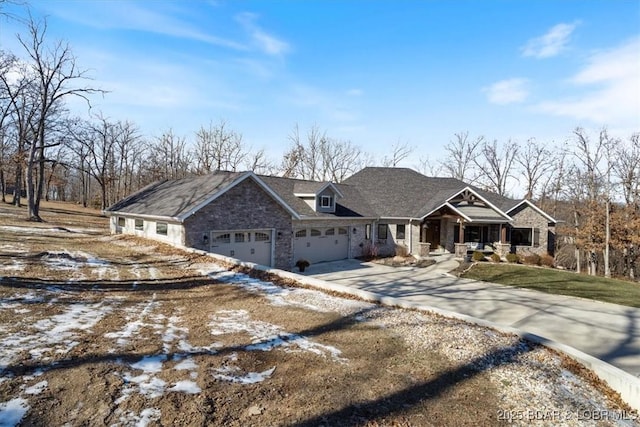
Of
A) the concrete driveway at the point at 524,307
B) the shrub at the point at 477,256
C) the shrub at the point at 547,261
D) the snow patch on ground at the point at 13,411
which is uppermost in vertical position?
the snow patch on ground at the point at 13,411

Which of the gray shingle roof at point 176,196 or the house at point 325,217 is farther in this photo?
the house at point 325,217

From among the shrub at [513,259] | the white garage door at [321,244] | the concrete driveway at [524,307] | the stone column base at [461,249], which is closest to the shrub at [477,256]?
the stone column base at [461,249]

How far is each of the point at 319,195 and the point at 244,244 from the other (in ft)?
20.4

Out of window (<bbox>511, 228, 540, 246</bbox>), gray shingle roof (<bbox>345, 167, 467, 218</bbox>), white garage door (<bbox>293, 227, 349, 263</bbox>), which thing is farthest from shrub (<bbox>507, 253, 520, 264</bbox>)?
white garage door (<bbox>293, 227, 349, 263</bbox>)

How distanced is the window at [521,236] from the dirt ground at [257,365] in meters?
20.3

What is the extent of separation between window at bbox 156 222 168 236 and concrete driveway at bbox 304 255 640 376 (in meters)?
7.56

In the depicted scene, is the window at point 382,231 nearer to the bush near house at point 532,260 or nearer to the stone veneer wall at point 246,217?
the stone veneer wall at point 246,217

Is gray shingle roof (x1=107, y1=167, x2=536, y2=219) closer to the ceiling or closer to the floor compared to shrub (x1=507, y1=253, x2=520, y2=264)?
closer to the ceiling

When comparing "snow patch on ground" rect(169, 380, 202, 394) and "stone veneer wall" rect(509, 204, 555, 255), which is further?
"stone veneer wall" rect(509, 204, 555, 255)

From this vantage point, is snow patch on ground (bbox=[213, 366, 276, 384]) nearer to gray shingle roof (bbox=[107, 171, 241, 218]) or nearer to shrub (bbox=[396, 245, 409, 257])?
gray shingle roof (bbox=[107, 171, 241, 218])

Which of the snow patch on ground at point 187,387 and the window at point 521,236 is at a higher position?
the window at point 521,236

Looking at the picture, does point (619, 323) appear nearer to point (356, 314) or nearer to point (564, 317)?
point (564, 317)

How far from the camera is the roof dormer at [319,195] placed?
22.0 metres

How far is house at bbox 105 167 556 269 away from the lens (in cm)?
1677
